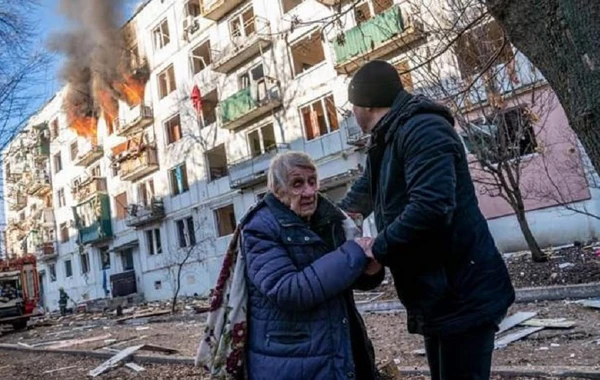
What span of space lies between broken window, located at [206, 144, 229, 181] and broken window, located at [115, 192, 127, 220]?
8735 millimetres

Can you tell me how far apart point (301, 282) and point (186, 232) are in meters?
23.9

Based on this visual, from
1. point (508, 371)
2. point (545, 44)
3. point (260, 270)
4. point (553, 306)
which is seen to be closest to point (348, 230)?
point (260, 270)

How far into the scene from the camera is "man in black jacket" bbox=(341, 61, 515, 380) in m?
1.61

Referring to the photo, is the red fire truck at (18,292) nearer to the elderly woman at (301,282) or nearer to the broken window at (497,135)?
the broken window at (497,135)

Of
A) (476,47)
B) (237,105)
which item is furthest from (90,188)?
(476,47)

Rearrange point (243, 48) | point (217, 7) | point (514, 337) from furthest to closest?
point (217, 7) → point (243, 48) → point (514, 337)

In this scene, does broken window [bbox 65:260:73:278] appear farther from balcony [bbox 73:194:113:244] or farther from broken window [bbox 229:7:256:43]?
broken window [bbox 229:7:256:43]

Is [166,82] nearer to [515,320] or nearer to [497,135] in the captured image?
[497,135]

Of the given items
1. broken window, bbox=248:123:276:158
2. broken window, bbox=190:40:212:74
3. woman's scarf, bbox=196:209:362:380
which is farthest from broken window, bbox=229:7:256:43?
woman's scarf, bbox=196:209:362:380

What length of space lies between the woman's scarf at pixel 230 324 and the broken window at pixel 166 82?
25.7 metres

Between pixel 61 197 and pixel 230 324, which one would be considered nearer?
pixel 230 324

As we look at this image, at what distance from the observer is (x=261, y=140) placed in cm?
2141

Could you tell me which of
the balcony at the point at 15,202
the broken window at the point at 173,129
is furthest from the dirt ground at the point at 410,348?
the broken window at the point at 173,129

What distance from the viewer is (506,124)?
9914mm
